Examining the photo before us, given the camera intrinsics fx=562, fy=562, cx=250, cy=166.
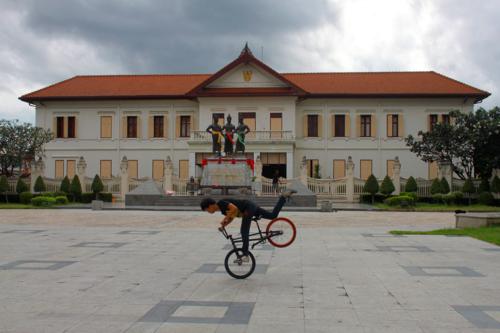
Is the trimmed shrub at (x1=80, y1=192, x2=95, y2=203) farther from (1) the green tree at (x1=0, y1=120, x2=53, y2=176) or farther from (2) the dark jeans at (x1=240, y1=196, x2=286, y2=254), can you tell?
(2) the dark jeans at (x1=240, y1=196, x2=286, y2=254)

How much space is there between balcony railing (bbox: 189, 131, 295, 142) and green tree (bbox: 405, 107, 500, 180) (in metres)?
9.81

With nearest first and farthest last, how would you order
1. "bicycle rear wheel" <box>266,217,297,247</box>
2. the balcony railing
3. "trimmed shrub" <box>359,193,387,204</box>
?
"bicycle rear wheel" <box>266,217,297,247</box>
"trimmed shrub" <box>359,193,387,204</box>
the balcony railing

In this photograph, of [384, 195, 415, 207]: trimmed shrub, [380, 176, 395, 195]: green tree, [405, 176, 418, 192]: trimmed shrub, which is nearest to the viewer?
[384, 195, 415, 207]: trimmed shrub

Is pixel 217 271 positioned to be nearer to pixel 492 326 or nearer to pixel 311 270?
pixel 311 270

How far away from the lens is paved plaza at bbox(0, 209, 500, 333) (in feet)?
19.8

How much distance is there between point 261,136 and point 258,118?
186 cm

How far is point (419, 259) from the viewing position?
1075 centimetres

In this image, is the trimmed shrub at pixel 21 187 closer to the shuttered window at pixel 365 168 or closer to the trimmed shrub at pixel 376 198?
the trimmed shrub at pixel 376 198

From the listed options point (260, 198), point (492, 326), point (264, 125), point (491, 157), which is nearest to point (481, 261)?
point (492, 326)

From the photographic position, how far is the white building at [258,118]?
43125 millimetres

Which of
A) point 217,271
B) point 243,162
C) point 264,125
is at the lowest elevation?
point 217,271

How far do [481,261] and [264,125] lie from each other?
111 ft

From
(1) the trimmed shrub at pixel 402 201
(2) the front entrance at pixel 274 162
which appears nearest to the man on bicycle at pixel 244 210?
(1) the trimmed shrub at pixel 402 201

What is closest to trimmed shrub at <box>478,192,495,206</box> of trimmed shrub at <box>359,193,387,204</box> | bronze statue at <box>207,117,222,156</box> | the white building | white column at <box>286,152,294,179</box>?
trimmed shrub at <box>359,193,387,204</box>
